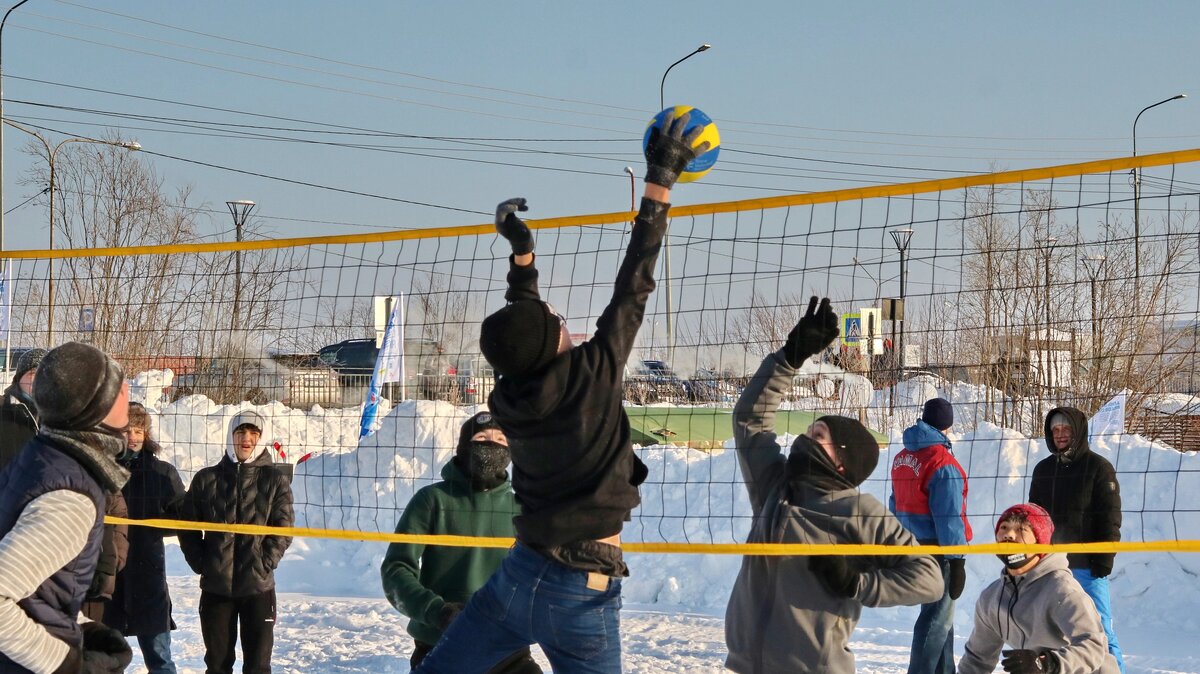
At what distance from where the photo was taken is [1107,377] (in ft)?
25.7

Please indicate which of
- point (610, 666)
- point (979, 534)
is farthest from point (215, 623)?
point (979, 534)

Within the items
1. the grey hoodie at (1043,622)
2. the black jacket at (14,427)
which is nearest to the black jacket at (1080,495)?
the grey hoodie at (1043,622)

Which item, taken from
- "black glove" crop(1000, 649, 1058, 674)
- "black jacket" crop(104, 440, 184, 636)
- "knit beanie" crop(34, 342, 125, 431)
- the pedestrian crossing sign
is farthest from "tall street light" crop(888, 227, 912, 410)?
"black jacket" crop(104, 440, 184, 636)

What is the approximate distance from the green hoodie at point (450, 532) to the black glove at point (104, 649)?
1.65 meters

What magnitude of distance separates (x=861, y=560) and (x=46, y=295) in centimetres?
644

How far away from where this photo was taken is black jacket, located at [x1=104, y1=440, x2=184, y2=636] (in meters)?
6.21

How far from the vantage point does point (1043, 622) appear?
184 inches

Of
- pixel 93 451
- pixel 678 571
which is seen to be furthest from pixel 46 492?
pixel 678 571

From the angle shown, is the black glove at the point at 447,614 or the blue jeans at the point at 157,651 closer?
the black glove at the point at 447,614

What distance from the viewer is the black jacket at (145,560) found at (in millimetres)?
6207

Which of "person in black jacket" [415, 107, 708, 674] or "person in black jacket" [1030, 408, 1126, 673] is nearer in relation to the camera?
"person in black jacket" [415, 107, 708, 674]

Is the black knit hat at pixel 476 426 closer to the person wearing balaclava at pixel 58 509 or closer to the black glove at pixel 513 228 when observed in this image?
the black glove at pixel 513 228

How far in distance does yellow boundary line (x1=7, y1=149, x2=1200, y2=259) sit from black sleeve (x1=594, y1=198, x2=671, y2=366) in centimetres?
154

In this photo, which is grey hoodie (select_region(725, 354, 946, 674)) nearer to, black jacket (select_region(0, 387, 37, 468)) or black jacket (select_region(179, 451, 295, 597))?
black jacket (select_region(179, 451, 295, 597))
